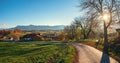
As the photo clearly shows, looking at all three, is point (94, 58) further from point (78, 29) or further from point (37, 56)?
point (78, 29)

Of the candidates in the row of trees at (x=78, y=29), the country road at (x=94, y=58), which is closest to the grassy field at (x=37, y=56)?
the country road at (x=94, y=58)

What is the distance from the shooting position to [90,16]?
33.8 m

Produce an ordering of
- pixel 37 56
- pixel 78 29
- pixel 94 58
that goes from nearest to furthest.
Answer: pixel 94 58 < pixel 37 56 < pixel 78 29

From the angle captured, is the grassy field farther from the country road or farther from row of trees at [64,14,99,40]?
row of trees at [64,14,99,40]

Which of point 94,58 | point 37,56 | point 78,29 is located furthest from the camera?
point 78,29

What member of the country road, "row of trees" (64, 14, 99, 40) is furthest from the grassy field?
"row of trees" (64, 14, 99, 40)

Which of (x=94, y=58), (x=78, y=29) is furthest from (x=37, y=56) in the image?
(x=78, y=29)

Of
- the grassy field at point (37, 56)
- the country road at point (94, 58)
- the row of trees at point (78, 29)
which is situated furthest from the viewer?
the row of trees at point (78, 29)

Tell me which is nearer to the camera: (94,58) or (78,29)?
(94,58)

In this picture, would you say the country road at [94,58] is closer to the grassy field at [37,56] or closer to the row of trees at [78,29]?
the grassy field at [37,56]

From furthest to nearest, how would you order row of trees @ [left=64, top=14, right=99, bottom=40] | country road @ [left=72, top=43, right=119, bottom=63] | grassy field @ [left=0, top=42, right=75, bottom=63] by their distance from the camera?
row of trees @ [left=64, top=14, right=99, bottom=40], grassy field @ [left=0, top=42, right=75, bottom=63], country road @ [left=72, top=43, right=119, bottom=63]

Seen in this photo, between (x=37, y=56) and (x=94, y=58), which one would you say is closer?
(x=94, y=58)

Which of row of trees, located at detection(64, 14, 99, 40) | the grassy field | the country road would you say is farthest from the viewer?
row of trees, located at detection(64, 14, 99, 40)

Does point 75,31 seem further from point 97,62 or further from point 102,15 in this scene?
point 97,62
